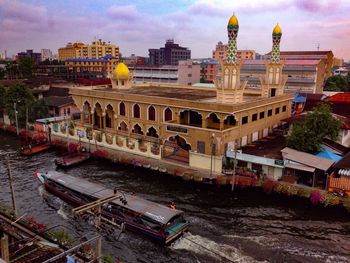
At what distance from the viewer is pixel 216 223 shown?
85.8ft

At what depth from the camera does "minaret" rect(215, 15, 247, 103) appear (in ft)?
131

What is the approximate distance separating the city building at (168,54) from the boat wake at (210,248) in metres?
160

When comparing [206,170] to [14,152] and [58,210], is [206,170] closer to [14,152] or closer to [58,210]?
[58,210]

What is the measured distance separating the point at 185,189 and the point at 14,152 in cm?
2551

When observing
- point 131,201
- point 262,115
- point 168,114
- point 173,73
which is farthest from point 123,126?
point 173,73

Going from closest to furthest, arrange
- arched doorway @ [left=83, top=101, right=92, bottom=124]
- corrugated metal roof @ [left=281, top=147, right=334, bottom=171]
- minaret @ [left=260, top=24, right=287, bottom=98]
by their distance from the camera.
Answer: corrugated metal roof @ [left=281, top=147, right=334, bottom=171] → minaret @ [left=260, top=24, right=287, bottom=98] → arched doorway @ [left=83, top=101, right=92, bottom=124]

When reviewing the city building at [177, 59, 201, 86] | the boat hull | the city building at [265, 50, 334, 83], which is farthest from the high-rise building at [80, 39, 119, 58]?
the boat hull

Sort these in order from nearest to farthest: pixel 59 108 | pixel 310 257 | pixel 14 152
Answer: pixel 310 257 → pixel 14 152 → pixel 59 108

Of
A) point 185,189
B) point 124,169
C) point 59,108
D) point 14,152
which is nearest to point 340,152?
point 185,189

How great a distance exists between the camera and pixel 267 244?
23.1m

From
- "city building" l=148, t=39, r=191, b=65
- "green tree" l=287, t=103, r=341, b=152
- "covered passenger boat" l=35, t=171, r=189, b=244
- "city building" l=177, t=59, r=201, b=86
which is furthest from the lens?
"city building" l=148, t=39, r=191, b=65

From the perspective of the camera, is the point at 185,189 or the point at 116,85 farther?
the point at 116,85

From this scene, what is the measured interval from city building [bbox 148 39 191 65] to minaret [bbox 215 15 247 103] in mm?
139940

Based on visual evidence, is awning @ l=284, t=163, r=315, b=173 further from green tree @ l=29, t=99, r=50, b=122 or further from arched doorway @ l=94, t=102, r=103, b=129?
green tree @ l=29, t=99, r=50, b=122
